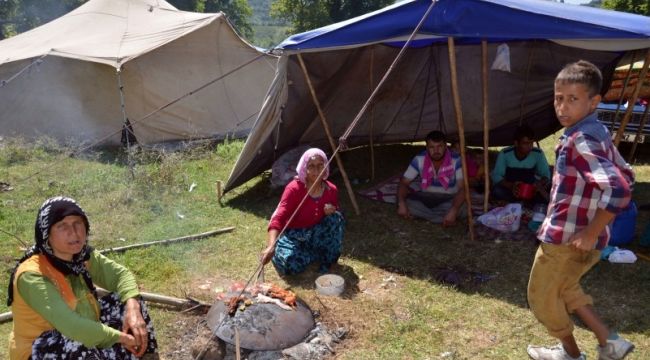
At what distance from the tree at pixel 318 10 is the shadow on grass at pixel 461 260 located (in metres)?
28.3

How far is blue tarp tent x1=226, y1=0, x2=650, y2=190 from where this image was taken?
154 inches

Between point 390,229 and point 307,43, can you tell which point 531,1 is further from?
point 390,229

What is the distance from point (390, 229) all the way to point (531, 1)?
8.14 ft

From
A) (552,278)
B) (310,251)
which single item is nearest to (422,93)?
(310,251)

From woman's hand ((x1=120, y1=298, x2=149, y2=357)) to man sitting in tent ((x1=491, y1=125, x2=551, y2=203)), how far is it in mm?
4096

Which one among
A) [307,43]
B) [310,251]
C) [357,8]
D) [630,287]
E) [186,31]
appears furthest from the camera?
[357,8]

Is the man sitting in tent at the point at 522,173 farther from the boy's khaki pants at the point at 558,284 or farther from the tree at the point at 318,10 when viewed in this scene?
the tree at the point at 318,10

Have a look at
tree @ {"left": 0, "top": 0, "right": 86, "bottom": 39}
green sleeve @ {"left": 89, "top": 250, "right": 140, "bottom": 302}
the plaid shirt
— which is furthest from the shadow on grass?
tree @ {"left": 0, "top": 0, "right": 86, "bottom": 39}

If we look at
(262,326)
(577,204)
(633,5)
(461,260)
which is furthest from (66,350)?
(633,5)

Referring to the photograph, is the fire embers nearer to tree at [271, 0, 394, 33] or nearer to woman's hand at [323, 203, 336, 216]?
woman's hand at [323, 203, 336, 216]

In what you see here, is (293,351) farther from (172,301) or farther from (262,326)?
(172,301)

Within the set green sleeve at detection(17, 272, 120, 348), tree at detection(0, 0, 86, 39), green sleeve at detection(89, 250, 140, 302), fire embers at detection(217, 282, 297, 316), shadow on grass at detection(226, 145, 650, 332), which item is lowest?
tree at detection(0, 0, 86, 39)

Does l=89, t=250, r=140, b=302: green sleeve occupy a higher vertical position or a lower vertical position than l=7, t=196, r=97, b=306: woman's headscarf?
lower

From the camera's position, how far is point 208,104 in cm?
924
